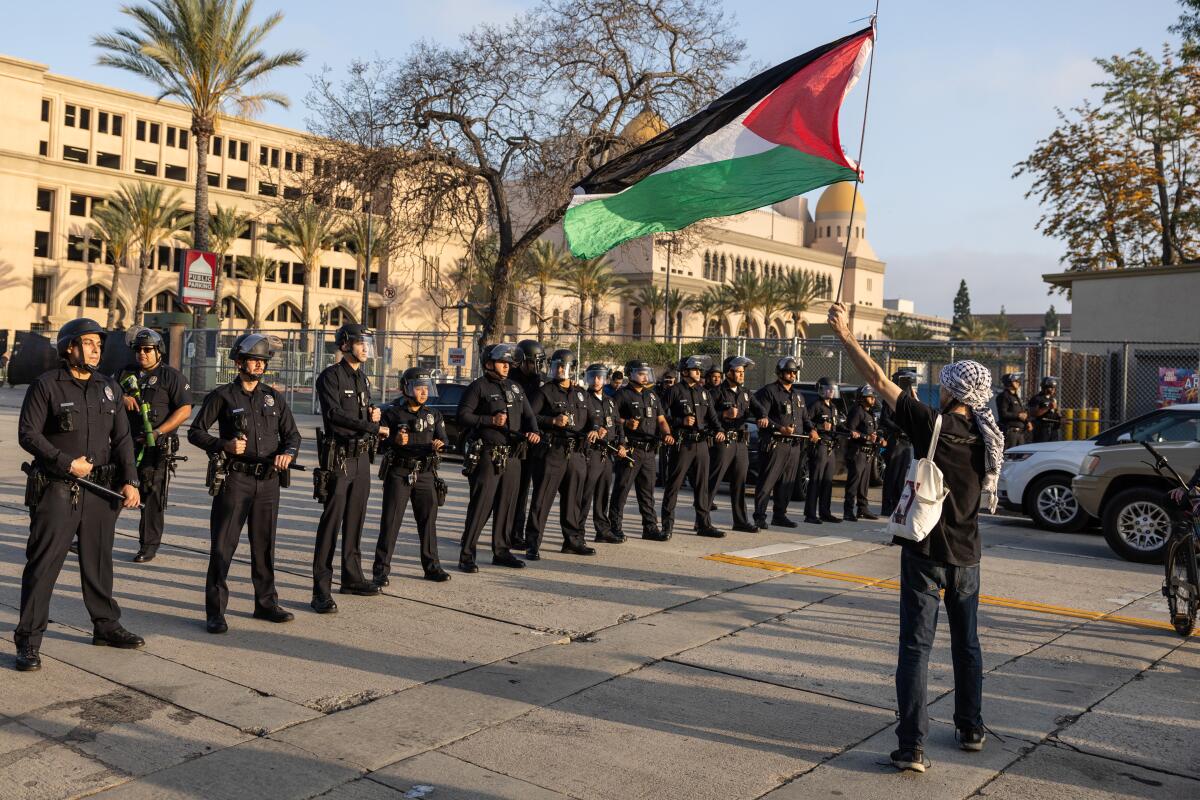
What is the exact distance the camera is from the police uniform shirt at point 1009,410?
18000mm

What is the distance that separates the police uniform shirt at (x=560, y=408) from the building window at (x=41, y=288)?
2406 inches

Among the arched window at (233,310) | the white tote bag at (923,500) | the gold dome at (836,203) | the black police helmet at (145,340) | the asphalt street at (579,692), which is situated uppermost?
the gold dome at (836,203)

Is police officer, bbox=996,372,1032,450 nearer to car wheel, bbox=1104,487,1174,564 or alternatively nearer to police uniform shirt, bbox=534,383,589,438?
car wheel, bbox=1104,487,1174,564

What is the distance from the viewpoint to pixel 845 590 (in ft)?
30.2

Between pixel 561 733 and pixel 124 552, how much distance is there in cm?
583

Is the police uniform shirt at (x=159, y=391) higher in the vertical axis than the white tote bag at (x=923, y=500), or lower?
higher

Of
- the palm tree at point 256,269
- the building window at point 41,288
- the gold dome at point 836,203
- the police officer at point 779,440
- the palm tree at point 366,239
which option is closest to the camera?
the police officer at point 779,440

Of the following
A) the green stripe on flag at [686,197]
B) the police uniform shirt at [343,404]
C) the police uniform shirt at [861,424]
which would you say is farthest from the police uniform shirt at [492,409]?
the police uniform shirt at [861,424]

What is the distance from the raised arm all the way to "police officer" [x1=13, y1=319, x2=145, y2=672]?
163 inches

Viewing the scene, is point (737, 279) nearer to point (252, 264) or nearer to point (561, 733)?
point (252, 264)

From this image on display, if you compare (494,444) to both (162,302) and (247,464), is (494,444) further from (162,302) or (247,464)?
(162,302)

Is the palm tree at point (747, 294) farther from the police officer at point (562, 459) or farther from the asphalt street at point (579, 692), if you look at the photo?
the asphalt street at point (579, 692)

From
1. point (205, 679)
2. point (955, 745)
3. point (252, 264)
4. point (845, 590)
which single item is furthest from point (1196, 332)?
point (252, 264)

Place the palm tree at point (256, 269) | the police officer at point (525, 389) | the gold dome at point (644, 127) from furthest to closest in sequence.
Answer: the palm tree at point (256, 269) < the gold dome at point (644, 127) < the police officer at point (525, 389)
